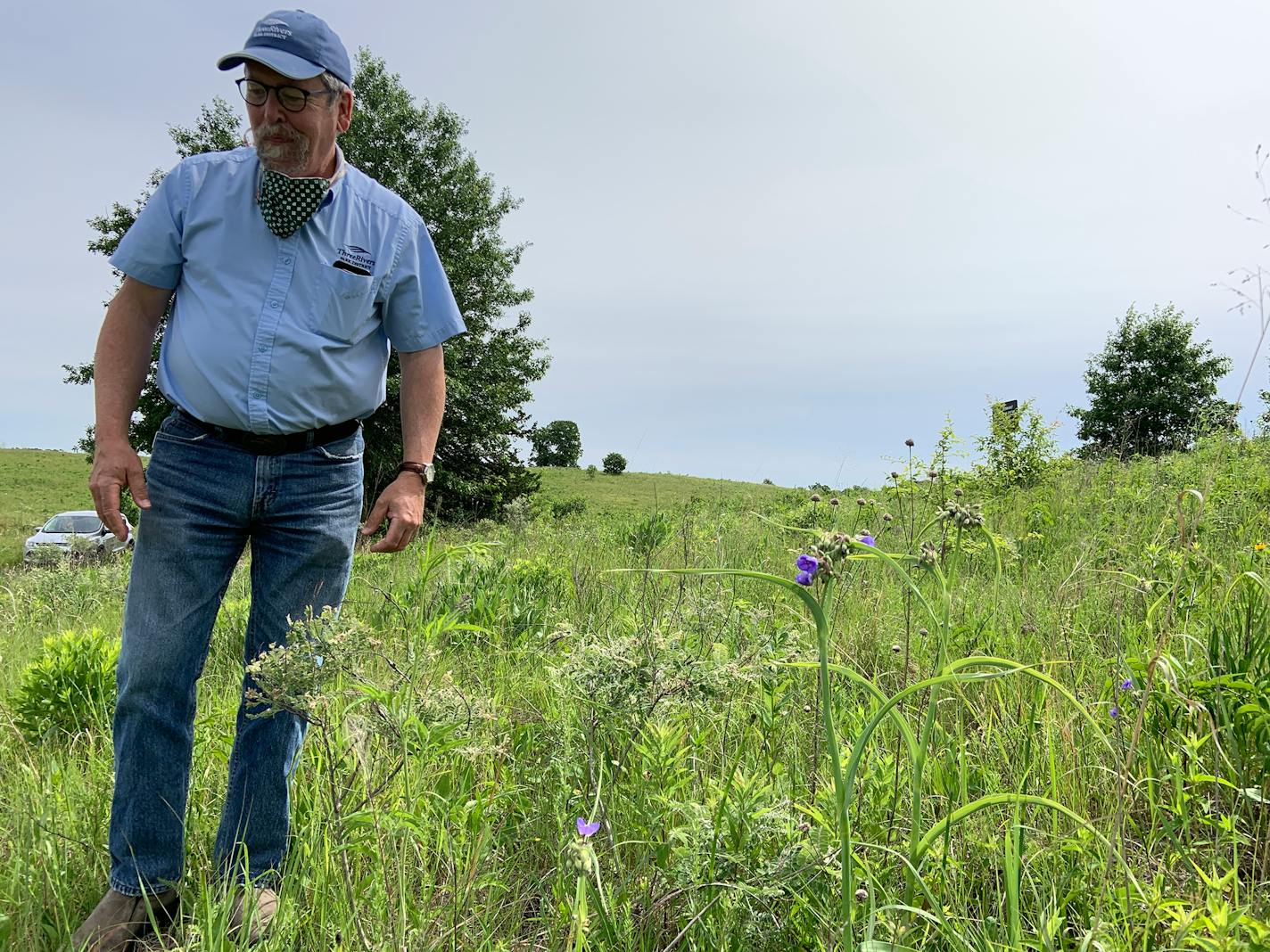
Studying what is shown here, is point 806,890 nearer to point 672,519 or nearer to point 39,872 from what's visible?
point 39,872

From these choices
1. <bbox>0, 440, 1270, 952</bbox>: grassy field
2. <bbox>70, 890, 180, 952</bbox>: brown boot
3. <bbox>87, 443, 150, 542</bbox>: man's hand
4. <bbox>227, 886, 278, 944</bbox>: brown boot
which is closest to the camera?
<bbox>0, 440, 1270, 952</bbox>: grassy field

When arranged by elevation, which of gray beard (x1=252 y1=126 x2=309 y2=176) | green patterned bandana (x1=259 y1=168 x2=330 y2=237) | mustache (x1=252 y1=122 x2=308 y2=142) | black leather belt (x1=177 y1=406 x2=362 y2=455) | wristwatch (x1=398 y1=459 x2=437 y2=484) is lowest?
wristwatch (x1=398 y1=459 x2=437 y2=484)

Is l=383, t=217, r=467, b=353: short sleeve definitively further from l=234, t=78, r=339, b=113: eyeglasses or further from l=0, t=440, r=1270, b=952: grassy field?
l=0, t=440, r=1270, b=952: grassy field

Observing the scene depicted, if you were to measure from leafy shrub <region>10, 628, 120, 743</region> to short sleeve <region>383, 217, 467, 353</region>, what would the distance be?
2.20m

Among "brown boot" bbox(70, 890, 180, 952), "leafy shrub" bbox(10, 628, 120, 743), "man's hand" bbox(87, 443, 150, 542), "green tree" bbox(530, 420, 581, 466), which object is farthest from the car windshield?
"green tree" bbox(530, 420, 581, 466)

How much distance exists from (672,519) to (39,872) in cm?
701

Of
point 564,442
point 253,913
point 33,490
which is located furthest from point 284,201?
point 564,442

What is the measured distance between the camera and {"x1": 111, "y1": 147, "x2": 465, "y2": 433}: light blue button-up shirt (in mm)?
2307

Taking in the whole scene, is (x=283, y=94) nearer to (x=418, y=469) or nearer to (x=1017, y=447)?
(x=418, y=469)

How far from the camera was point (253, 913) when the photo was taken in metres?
1.92

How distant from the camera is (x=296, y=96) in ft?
7.64

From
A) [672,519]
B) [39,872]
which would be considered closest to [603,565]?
[672,519]

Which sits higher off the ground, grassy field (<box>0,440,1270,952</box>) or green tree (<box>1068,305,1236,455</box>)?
green tree (<box>1068,305,1236,455</box>)

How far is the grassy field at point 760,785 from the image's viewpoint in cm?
162
